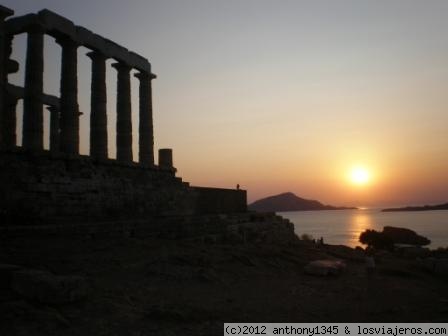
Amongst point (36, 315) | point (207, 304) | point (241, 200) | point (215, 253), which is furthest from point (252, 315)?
point (241, 200)

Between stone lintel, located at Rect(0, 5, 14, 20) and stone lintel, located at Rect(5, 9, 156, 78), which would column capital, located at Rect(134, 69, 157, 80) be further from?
stone lintel, located at Rect(0, 5, 14, 20)

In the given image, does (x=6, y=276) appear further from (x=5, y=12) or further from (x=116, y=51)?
(x=116, y=51)

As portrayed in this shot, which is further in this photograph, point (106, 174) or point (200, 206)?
point (200, 206)

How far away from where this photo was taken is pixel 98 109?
2062cm

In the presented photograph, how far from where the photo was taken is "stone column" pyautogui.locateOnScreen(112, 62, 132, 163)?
22.2 m

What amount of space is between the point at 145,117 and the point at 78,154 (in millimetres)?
7321

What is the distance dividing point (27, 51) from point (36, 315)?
1422 centimetres

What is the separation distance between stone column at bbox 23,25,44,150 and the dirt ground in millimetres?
6820

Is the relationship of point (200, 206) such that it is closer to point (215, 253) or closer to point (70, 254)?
point (215, 253)

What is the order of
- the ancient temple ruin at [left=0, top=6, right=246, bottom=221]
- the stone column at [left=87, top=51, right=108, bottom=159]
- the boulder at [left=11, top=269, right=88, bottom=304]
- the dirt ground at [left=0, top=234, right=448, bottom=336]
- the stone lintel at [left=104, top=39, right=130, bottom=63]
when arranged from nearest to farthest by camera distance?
the dirt ground at [left=0, top=234, right=448, bottom=336], the boulder at [left=11, top=269, right=88, bottom=304], the ancient temple ruin at [left=0, top=6, right=246, bottom=221], the stone column at [left=87, top=51, right=108, bottom=159], the stone lintel at [left=104, top=39, right=130, bottom=63]

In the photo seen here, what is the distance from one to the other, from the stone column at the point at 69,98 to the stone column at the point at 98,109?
1.39 meters

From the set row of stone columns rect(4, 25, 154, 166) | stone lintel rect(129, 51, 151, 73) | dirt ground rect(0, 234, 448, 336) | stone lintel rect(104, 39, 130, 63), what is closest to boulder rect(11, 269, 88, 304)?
dirt ground rect(0, 234, 448, 336)

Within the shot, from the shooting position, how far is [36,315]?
6.67 metres

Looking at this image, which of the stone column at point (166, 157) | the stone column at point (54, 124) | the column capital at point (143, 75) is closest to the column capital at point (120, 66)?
the column capital at point (143, 75)
